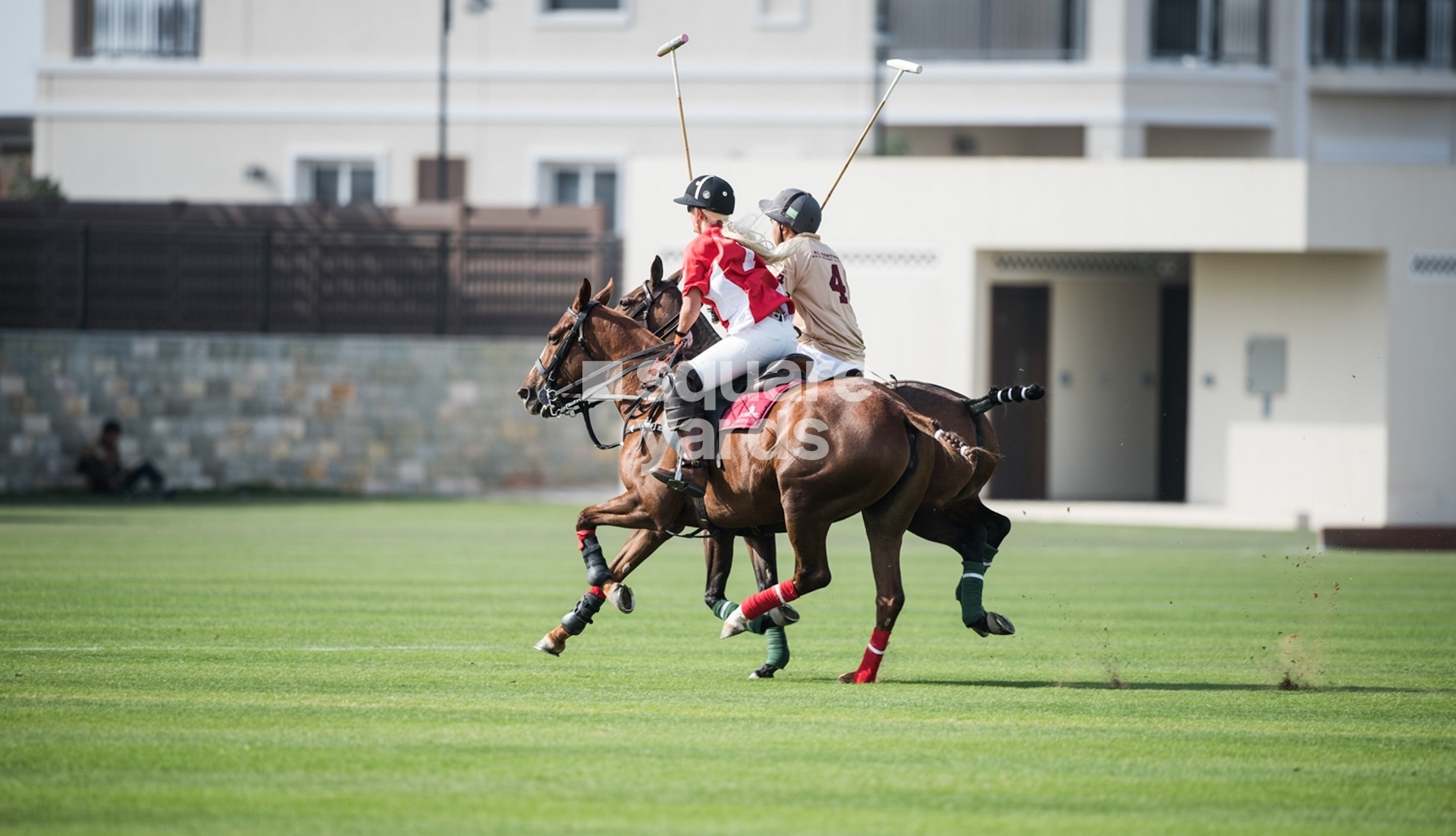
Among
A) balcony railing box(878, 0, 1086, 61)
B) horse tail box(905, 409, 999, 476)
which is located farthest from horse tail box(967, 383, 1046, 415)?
balcony railing box(878, 0, 1086, 61)

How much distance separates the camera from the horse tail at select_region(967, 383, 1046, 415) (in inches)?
398

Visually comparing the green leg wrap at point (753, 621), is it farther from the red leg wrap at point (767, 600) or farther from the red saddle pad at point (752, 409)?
the red saddle pad at point (752, 409)

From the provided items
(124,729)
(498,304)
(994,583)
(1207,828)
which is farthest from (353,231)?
(1207,828)

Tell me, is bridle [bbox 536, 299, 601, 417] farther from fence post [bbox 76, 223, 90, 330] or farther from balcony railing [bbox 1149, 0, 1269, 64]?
balcony railing [bbox 1149, 0, 1269, 64]

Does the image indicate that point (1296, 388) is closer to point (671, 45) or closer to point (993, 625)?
point (671, 45)

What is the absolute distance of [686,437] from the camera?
1008 centimetres

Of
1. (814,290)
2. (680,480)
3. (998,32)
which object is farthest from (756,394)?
(998,32)

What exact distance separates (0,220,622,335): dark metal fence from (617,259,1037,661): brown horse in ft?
57.1

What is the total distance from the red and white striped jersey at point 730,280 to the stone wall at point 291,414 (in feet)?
59.0

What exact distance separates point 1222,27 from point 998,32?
465 centimetres

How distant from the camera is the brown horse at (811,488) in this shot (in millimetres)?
9641

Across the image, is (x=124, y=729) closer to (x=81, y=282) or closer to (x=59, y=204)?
(x=81, y=282)

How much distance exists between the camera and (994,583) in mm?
16406

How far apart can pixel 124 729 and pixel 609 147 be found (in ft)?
89.1
